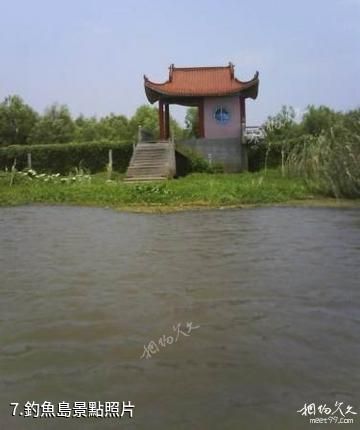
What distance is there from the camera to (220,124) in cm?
2567

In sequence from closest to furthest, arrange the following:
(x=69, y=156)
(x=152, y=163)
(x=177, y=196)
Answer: (x=177, y=196)
(x=152, y=163)
(x=69, y=156)

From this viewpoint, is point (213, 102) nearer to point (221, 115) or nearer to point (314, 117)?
point (221, 115)

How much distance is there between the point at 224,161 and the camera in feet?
80.5

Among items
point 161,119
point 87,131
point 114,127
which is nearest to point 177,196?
point 161,119

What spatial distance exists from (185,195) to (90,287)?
30.9 ft

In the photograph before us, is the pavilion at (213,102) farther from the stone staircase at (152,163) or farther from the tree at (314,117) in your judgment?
the tree at (314,117)

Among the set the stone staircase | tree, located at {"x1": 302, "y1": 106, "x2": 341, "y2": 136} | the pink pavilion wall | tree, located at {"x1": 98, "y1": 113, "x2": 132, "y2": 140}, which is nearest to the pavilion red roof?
the pink pavilion wall

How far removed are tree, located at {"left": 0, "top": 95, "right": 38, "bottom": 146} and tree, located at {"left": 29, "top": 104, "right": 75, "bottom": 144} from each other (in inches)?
27.4

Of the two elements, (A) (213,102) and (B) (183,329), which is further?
(A) (213,102)

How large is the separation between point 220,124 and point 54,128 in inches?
834

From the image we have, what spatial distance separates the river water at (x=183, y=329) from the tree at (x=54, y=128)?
34.5 m

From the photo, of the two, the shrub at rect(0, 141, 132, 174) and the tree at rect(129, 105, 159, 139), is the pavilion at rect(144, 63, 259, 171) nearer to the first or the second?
the shrub at rect(0, 141, 132, 174)

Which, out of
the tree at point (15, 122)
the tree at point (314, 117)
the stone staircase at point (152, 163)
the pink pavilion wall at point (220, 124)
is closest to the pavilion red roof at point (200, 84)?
the pink pavilion wall at point (220, 124)

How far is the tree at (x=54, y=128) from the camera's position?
41375mm
